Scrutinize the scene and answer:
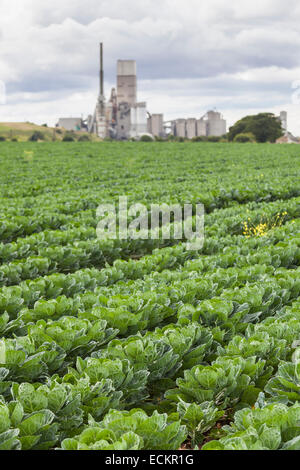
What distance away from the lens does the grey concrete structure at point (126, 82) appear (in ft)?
461

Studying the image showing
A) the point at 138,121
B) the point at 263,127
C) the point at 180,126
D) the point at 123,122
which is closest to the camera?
the point at 263,127

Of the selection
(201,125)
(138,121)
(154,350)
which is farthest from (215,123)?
(154,350)

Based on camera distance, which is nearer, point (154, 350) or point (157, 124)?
point (154, 350)

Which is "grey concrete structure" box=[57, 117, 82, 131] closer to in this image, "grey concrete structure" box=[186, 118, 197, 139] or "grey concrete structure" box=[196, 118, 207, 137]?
"grey concrete structure" box=[186, 118, 197, 139]

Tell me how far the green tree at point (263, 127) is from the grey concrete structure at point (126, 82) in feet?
237

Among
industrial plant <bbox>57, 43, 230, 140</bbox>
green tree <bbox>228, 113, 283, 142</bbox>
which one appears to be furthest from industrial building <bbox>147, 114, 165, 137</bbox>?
green tree <bbox>228, 113, 283, 142</bbox>

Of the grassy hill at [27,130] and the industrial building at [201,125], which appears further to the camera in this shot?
the industrial building at [201,125]

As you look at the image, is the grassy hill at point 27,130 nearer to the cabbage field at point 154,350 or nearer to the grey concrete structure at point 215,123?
the grey concrete structure at point 215,123

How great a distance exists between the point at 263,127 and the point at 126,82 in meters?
82.8

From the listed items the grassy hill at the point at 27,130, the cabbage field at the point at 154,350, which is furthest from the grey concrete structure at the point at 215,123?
the cabbage field at the point at 154,350

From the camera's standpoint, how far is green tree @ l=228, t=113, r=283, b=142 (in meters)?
69.5

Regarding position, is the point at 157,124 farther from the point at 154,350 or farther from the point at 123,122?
the point at 154,350

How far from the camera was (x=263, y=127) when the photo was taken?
69500 millimetres

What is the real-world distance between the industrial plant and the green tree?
37.7 meters
